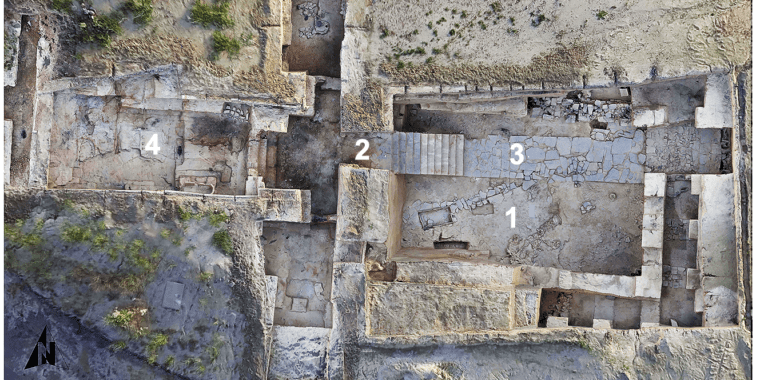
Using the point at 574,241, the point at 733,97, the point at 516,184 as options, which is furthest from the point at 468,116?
the point at 733,97

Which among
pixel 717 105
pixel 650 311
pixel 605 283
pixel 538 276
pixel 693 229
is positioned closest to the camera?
pixel 717 105

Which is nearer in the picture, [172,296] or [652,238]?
[172,296]

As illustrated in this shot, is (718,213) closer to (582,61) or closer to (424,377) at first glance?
(582,61)

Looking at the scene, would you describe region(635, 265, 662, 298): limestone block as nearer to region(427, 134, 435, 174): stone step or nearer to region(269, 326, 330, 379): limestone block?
region(427, 134, 435, 174): stone step

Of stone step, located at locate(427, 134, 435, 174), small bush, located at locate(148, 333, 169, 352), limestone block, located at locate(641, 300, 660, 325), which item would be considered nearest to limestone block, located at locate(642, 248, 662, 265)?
limestone block, located at locate(641, 300, 660, 325)

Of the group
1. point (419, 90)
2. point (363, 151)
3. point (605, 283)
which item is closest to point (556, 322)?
point (605, 283)

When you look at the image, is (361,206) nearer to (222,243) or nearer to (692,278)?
(222,243)
